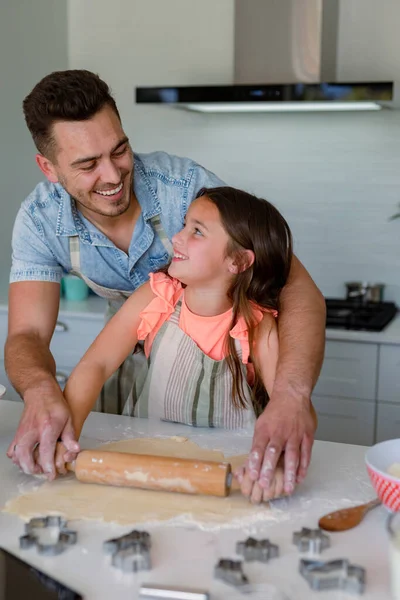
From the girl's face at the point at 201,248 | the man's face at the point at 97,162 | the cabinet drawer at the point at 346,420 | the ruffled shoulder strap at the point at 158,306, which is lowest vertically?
the cabinet drawer at the point at 346,420

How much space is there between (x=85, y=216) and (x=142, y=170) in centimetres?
19

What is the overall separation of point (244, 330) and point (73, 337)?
147cm

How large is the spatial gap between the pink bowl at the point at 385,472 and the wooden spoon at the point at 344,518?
0.12 feet

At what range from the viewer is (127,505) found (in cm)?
124

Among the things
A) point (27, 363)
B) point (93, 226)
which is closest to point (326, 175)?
point (93, 226)

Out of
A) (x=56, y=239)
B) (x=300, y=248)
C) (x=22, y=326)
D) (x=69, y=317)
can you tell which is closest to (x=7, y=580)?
(x=22, y=326)

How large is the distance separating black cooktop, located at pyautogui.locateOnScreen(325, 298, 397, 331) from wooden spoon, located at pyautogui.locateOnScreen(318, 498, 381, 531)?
5.13 ft

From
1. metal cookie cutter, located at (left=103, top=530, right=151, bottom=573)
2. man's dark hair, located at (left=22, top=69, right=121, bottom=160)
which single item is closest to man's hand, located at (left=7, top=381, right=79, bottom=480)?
metal cookie cutter, located at (left=103, top=530, right=151, bottom=573)

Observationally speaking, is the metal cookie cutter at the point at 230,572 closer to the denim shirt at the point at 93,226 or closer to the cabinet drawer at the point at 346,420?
the denim shirt at the point at 93,226

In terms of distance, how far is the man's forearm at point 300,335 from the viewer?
146cm

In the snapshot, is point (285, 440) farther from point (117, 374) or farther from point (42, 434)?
point (117, 374)

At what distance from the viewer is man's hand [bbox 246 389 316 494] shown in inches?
49.0

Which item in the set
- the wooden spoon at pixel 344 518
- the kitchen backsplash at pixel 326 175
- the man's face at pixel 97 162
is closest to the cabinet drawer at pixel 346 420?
the kitchen backsplash at pixel 326 175

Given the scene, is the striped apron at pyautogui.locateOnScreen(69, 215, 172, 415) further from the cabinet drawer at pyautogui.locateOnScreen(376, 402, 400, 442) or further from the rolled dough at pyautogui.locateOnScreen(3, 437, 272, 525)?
the cabinet drawer at pyautogui.locateOnScreen(376, 402, 400, 442)
